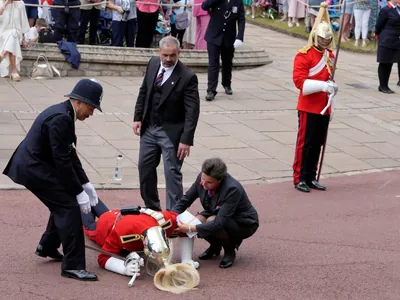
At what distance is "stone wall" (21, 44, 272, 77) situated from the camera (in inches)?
594

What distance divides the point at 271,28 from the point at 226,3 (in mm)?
9313

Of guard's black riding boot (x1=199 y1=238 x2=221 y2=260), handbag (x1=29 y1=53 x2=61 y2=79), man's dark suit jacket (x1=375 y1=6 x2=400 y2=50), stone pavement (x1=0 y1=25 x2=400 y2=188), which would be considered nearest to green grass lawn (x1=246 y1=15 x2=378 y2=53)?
stone pavement (x1=0 y1=25 x2=400 y2=188)

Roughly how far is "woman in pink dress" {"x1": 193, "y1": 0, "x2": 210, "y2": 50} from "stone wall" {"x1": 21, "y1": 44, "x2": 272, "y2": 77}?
18.3 inches

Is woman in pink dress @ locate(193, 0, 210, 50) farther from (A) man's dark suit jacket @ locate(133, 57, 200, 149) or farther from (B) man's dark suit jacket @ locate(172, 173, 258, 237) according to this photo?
(B) man's dark suit jacket @ locate(172, 173, 258, 237)

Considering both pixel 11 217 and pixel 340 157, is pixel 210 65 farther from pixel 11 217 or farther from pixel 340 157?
pixel 11 217

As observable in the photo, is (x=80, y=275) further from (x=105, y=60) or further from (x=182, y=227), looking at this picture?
(x=105, y=60)

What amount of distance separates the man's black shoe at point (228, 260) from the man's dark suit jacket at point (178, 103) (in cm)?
126

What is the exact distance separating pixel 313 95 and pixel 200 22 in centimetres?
722

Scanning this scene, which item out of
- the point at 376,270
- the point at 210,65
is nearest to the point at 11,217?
the point at 376,270

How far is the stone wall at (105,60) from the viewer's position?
1508cm

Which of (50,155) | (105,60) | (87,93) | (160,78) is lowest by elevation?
(105,60)

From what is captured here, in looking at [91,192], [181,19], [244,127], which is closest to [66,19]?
[181,19]

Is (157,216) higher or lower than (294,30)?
higher

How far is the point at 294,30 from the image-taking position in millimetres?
22250
